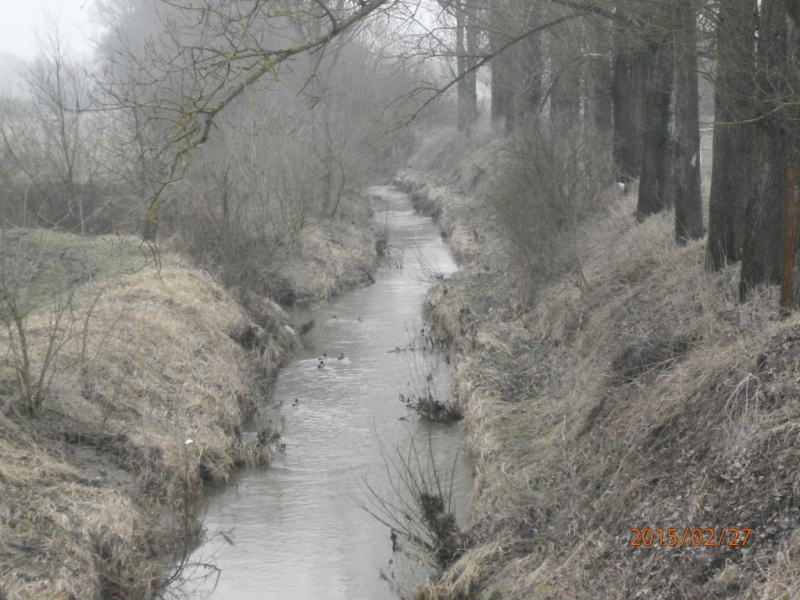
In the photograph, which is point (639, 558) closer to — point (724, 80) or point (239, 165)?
point (724, 80)

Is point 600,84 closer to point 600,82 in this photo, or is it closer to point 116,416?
point 600,82

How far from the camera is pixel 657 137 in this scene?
12.8m

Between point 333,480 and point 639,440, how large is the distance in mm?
4284

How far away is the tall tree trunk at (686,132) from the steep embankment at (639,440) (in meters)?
0.46

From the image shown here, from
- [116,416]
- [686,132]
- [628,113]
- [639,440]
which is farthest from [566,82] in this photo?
[639,440]

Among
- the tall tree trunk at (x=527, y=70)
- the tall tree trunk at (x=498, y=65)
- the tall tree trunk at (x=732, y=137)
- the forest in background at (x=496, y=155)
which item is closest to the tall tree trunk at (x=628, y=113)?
the forest in background at (x=496, y=155)

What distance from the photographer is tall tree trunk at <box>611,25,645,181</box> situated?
15672 millimetres

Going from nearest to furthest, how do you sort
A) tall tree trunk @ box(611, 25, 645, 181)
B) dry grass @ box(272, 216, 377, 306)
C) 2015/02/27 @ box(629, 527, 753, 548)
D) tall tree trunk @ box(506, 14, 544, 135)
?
2015/02/27 @ box(629, 527, 753, 548)
tall tree trunk @ box(611, 25, 645, 181)
tall tree trunk @ box(506, 14, 544, 135)
dry grass @ box(272, 216, 377, 306)

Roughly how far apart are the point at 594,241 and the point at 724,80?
4.95 meters

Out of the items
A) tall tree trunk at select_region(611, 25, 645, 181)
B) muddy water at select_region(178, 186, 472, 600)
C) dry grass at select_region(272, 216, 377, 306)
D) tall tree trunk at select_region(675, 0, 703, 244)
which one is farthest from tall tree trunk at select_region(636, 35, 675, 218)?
dry grass at select_region(272, 216, 377, 306)

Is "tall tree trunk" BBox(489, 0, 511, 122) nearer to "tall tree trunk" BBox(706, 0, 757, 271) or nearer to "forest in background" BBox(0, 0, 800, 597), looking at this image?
"forest in background" BBox(0, 0, 800, 597)

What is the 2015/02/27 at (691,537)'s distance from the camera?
505 cm

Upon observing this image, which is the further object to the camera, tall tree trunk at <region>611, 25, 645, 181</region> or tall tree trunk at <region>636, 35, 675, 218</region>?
tall tree trunk at <region>611, 25, 645, 181</region>

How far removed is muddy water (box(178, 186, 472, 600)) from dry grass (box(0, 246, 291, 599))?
18.6 inches
